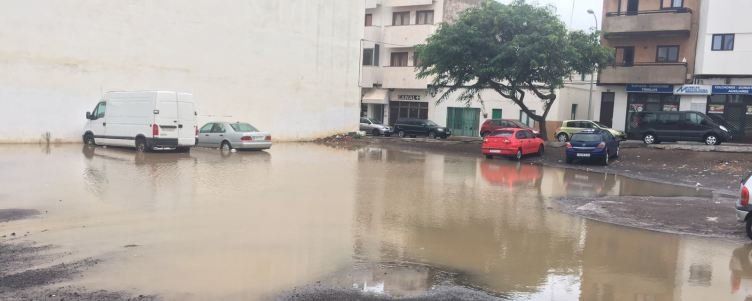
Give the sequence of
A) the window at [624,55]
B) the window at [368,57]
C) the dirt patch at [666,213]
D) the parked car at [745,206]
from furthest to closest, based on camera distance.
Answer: the window at [368,57] → the window at [624,55] → the dirt patch at [666,213] → the parked car at [745,206]

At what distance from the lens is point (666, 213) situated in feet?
40.0

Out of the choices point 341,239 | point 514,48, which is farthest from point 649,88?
point 341,239

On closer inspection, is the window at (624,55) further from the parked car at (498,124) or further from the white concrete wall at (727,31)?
the parked car at (498,124)

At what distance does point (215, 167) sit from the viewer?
17.7 m

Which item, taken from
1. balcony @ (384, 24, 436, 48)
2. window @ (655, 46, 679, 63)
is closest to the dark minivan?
window @ (655, 46, 679, 63)

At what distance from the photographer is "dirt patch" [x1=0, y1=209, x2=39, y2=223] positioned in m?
9.23

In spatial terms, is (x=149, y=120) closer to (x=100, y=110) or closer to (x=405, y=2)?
(x=100, y=110)

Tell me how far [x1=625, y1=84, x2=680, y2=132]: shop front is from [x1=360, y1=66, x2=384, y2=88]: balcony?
63.0ft

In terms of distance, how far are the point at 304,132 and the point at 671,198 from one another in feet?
75.9

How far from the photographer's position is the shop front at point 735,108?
32344mm

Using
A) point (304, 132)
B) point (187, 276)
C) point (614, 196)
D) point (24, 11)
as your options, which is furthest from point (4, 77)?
point (614, 196)

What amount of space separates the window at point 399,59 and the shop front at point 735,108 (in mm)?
21987

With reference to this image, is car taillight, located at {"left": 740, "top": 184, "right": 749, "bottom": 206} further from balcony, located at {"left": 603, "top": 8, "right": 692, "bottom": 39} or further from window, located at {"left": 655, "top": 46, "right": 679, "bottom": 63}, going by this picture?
window, located at {"left": 655, "top": 46, "right": 679, "bottom": 63}

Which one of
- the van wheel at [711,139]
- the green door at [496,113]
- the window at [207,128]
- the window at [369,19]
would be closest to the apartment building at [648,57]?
the van wheel at [711,139]
